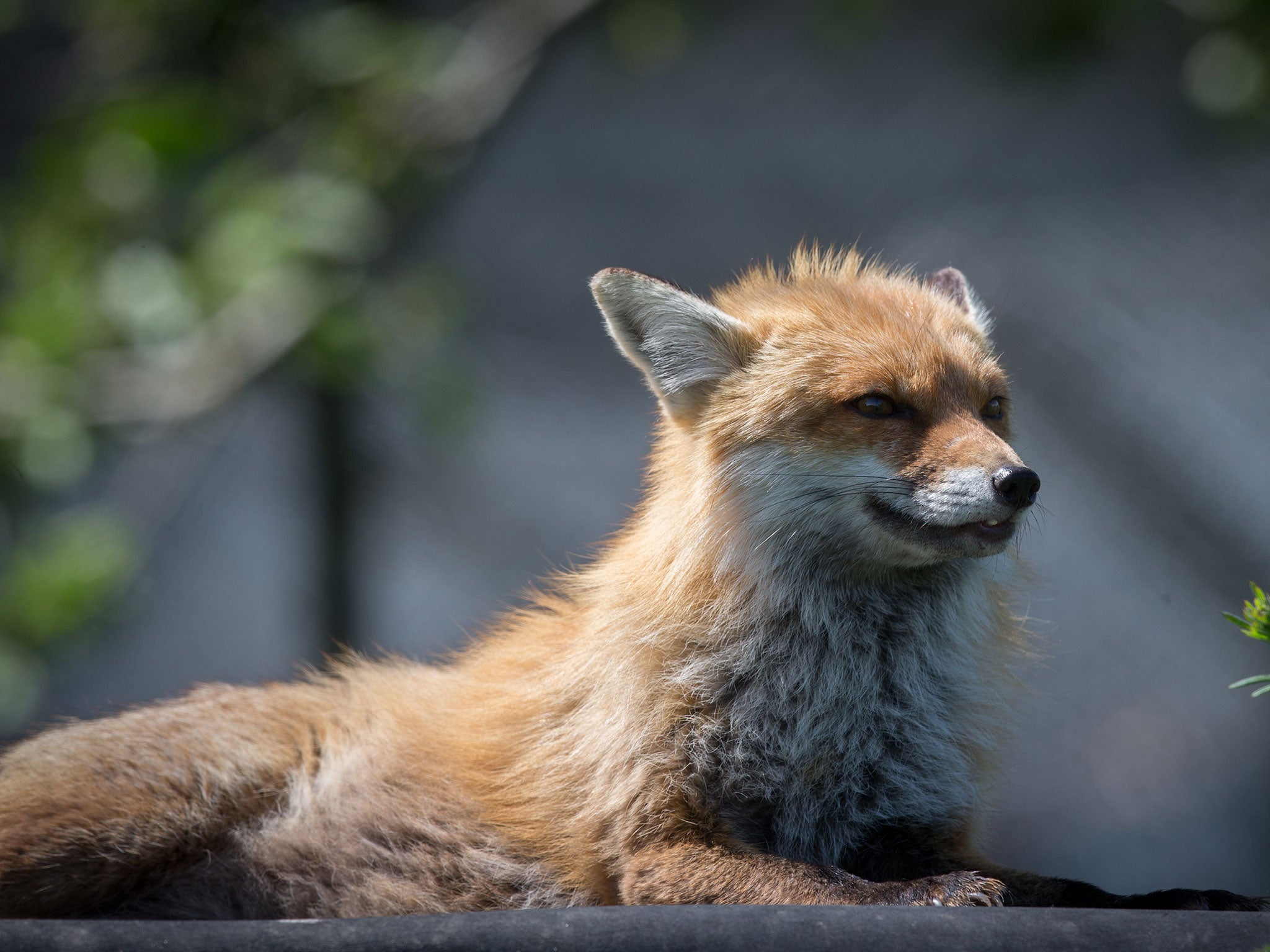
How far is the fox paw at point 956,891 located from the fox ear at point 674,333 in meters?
1.09

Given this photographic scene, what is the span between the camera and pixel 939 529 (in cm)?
206

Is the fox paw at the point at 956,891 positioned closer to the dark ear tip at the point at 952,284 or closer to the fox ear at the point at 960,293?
the fox ear at the point at 960,293

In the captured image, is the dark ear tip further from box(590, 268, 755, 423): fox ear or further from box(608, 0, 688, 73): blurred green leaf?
box(608, 0, 688, 73): blurred green leaf

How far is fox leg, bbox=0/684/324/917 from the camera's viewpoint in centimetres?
215

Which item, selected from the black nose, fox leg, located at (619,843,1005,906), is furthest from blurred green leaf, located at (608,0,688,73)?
fox leg, located at (619,843,1005,906)

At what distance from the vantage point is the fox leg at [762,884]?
5.78 feet

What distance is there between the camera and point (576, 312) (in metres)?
5.15

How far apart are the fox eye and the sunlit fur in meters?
0.02

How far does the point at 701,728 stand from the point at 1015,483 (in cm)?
74

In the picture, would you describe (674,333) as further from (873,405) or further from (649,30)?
(649,30)

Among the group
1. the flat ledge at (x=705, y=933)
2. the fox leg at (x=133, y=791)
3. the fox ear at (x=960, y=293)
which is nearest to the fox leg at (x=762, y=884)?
the flat ledge at (x=705, y=933)

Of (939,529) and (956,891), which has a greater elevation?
(939,529)

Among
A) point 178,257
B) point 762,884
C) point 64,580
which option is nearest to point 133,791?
point 762,884

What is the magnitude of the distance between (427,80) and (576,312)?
1221 millimetres
